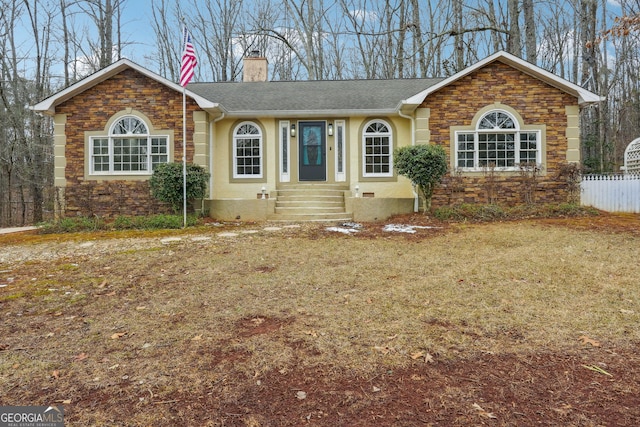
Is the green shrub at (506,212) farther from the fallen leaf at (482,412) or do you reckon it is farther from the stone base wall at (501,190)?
the fallen leaf at (482,412)

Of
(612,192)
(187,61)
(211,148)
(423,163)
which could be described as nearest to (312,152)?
(211,148)

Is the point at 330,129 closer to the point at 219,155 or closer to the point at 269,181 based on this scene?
the point at 269,181

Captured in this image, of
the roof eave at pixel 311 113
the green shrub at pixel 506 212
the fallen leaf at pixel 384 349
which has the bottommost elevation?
the fallen leaf at pixel 384 349

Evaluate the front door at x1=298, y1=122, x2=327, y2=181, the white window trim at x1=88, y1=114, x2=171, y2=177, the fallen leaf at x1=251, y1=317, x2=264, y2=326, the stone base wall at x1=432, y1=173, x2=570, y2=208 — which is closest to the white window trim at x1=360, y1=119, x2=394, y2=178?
the front door at x1=298, y1=122, x2=327, y2=181

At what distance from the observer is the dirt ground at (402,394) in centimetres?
201

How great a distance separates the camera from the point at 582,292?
4062mm

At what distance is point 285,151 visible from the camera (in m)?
11.9

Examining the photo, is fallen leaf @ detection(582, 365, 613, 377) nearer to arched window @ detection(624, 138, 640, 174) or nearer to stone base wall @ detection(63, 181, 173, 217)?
stone base wall @ detection(63, 181, 173, 217)

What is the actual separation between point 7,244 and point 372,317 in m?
7.99

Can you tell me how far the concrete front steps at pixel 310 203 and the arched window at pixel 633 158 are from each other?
28.7ft

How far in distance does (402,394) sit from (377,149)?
33.1 feet

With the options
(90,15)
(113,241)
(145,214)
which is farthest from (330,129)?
(90,15)

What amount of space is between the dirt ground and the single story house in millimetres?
7804

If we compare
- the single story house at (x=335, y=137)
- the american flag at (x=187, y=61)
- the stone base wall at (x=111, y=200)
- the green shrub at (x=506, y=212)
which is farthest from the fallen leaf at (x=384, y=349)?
the stone base wall at (x=111, y=200)
